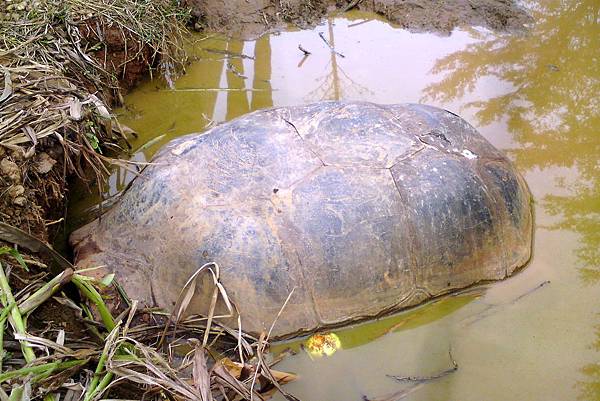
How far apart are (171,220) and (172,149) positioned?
0.43 metres

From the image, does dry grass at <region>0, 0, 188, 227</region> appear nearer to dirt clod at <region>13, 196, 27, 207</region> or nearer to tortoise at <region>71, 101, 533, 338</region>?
dirt clod at <region>13, 196, 27, 207</region>

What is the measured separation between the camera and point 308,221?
236cm

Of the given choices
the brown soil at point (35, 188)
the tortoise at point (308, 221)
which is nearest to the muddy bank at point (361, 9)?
the tortoise at point (308, 221)

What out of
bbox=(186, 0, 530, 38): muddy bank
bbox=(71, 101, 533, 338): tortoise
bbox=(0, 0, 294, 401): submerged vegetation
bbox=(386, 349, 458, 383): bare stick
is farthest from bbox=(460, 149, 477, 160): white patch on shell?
bbox=(186, 0, 530, 38): muddy bank

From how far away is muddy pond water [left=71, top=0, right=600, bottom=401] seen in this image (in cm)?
240

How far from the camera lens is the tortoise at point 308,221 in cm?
235

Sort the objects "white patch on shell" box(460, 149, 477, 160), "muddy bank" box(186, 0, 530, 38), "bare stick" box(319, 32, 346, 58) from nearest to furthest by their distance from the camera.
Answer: "white patch on shell" box(460, 149, 477, 160), "bare stick" box(319, 32, 346, 58), "muddy bank" box(186, 0, 530, 38)

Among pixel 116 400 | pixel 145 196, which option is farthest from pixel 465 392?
pixel 145 196

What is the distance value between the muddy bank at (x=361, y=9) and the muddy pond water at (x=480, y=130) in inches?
5.0

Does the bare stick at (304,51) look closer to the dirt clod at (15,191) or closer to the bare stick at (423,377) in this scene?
the dirt clod at (15,191)

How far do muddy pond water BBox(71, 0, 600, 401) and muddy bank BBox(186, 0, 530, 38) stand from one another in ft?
0.42

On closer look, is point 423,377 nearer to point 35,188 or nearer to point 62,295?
point 62,295

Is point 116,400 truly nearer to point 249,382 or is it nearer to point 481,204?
point 249,382

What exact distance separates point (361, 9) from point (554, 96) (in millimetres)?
2001
